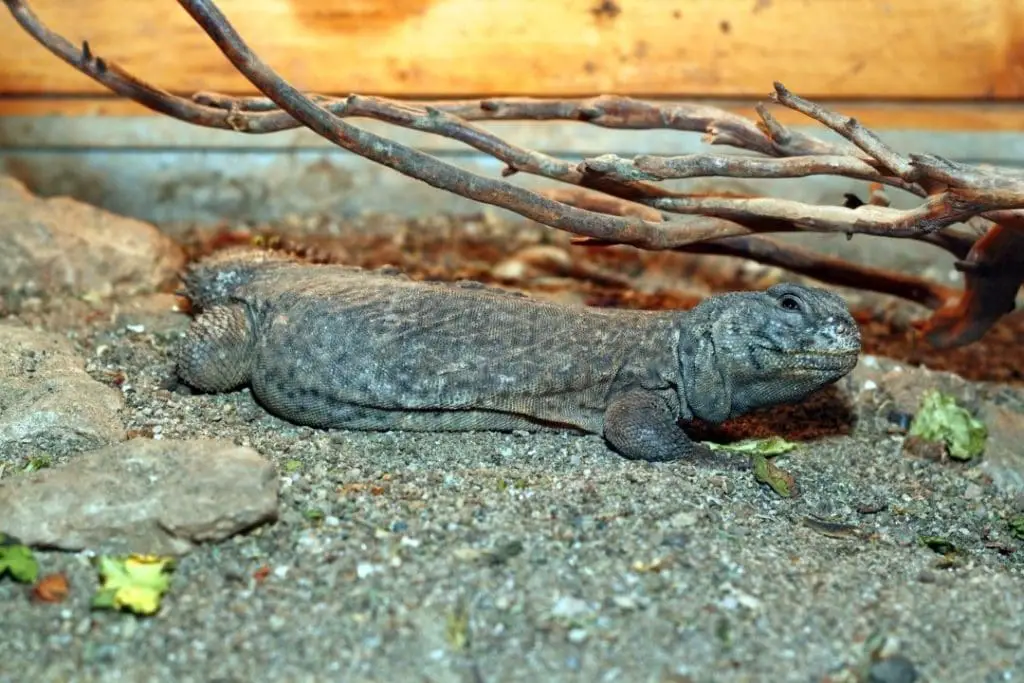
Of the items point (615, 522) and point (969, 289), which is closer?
point (615, 522)

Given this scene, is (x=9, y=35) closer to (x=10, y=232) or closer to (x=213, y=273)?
(x=10, y=232)

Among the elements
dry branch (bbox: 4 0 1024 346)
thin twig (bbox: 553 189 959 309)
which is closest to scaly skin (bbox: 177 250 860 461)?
dry branch (bbox: 4 0 1024 346)

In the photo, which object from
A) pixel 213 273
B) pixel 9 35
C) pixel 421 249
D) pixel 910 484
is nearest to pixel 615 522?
pixel 910 484

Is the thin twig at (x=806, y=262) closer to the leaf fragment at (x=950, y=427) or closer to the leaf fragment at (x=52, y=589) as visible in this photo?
the leaf fragment at (x=950, y=427)

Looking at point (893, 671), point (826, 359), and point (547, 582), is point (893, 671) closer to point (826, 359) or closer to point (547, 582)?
point (547, 582)

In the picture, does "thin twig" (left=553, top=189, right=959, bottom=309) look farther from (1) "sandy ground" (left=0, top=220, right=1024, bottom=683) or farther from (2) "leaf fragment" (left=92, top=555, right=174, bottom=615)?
(2) "leaf fragment" (left=92, top=555, right=174, bottom=615)

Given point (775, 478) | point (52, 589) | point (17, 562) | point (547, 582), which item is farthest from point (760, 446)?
point (17, 562)
